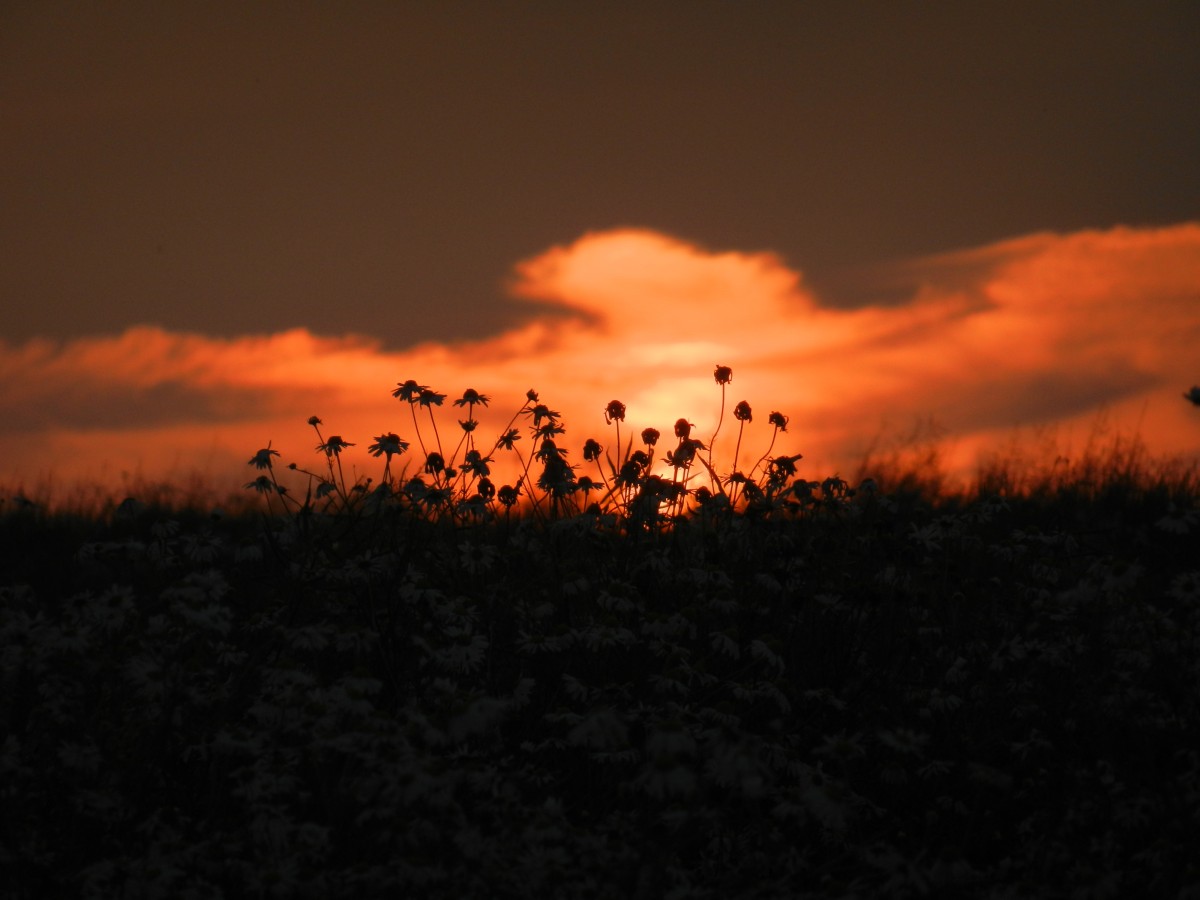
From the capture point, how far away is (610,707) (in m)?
4.95

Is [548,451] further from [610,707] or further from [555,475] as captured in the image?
[610,707]

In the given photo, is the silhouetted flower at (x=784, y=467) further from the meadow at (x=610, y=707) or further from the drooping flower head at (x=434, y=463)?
the drooping flower head at (x=434, y=463)

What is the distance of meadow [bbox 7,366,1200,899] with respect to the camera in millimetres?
4371

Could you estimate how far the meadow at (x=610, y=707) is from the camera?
4371 mm

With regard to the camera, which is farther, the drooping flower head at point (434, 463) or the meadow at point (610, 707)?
the drooping flower head at point (434, 463)

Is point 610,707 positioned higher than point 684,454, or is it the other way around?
point 684,454

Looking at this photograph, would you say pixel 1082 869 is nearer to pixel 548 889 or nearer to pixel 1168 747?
pixel 1168 747

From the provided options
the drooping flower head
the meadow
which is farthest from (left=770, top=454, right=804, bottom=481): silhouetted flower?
the drooping flower head

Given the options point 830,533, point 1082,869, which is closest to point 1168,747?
point 1082,869

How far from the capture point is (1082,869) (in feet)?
14.6

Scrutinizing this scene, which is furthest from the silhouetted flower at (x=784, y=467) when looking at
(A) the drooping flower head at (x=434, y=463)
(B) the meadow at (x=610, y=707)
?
(A) the drooping flower head at (x=434, y=463)

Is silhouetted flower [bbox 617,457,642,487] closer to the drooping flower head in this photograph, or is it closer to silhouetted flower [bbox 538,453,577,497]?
silhouetted flower [bbox 538,453,577,497]

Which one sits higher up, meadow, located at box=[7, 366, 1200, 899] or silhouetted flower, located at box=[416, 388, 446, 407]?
silhouetted flower, located at box=[416, 388, 446, 407]

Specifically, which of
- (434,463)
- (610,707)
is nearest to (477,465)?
(434,463)
